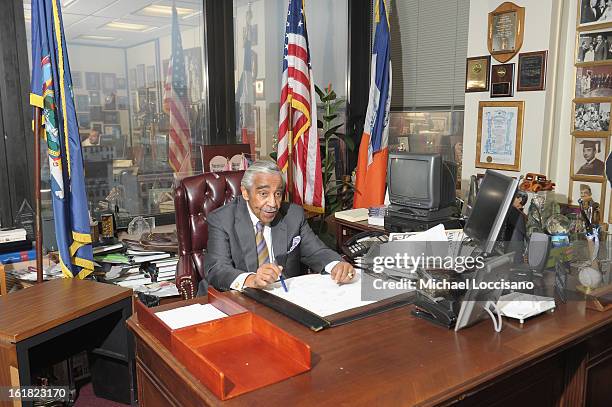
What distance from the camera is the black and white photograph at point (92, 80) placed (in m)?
3.21

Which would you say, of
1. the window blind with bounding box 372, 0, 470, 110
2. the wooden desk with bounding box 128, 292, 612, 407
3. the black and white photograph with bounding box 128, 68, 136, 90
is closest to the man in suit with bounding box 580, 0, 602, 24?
the window blind with bounding box 372, 0, 470, 110

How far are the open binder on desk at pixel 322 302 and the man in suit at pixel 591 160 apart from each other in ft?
5.81

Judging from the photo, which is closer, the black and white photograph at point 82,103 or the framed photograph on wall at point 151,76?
the black and white photograph at point 82,103

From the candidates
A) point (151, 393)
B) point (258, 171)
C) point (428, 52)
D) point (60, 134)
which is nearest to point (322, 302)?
point (151, 393)

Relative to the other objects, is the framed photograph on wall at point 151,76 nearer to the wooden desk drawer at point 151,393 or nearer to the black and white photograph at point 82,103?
the black and white photograph at point 82,103

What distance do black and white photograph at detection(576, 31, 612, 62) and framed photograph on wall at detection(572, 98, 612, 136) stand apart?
232mm

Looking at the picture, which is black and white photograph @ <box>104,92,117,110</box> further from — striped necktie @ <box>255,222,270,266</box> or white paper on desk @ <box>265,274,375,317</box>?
white paper on desk @ <box>265,274,375,317</box>

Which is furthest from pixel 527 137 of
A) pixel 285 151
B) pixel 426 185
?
pixel 285 151

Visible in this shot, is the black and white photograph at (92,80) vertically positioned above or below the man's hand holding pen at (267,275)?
above

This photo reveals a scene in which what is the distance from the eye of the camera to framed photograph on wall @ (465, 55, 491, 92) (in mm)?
3281

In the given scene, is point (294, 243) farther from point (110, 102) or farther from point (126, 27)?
point (126, 27)

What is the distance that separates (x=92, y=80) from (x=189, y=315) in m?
2.28

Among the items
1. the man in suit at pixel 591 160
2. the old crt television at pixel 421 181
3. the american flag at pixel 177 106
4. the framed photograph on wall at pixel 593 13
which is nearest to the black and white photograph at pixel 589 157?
the man in suit at pixel 591 160

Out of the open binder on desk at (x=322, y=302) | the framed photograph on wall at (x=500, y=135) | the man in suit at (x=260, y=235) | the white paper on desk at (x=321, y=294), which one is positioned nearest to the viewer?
the open binder on desk at (x=322, y=302)
